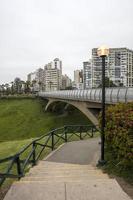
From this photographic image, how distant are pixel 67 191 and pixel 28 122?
4762 centimetres

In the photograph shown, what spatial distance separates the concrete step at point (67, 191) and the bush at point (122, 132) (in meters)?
1.32

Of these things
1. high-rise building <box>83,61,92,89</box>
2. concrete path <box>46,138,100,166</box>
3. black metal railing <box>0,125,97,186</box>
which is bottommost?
concrete path <box>46,138,100,166</box>

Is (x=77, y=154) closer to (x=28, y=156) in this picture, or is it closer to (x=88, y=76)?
(x=28, y=156)

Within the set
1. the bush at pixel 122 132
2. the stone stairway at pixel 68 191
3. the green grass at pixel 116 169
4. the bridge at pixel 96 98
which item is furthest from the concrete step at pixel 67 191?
the bridge at pixel 96 98

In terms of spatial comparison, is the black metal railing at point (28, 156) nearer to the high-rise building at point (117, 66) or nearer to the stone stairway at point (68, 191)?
the stone stairway at point (68, 191)

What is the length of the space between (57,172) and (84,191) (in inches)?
114

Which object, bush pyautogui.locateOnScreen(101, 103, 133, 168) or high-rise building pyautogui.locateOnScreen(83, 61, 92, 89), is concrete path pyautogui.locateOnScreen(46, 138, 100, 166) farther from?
high-rise building pyautogui.locateOnScreen(83, 61, 92, 89)

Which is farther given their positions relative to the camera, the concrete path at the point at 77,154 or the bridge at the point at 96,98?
the bridge at the point at 96,98

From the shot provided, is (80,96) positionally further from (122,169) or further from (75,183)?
(75,183)

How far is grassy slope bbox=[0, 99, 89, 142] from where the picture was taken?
43094 mm

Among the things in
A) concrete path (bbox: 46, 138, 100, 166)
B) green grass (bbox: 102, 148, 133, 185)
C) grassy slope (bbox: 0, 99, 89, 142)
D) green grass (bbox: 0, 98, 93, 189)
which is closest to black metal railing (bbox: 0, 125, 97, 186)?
concrete path (bbox: 46, 138, 100, 166)

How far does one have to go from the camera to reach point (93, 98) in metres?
24.2

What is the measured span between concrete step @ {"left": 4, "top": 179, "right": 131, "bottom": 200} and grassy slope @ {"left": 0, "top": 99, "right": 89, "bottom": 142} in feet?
106

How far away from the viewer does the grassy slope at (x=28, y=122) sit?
4309 cm
